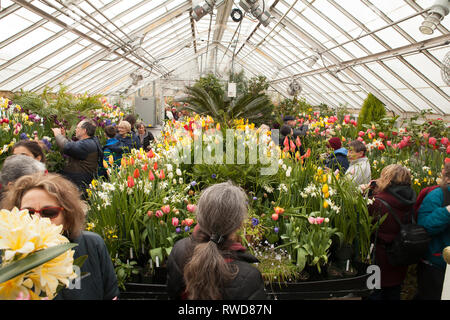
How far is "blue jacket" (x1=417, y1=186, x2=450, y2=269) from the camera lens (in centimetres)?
199

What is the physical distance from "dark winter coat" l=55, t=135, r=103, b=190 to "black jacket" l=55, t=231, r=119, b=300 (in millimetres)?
2065

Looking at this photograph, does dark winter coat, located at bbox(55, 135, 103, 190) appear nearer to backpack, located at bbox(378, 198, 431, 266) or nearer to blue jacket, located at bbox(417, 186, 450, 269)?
backpack, located at bbox(378, 198, 431, 266)

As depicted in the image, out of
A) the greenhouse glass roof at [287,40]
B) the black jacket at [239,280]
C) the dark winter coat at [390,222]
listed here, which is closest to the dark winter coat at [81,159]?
the greenhouse glass roof at [287,40]

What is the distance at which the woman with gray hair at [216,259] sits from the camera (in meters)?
1.01

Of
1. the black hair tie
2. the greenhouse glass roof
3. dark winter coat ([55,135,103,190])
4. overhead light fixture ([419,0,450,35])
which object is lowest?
the black hair tie

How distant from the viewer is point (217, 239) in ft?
3.55

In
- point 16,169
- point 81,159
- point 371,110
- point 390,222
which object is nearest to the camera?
point 16,169

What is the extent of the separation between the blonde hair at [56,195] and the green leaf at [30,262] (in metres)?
0.60

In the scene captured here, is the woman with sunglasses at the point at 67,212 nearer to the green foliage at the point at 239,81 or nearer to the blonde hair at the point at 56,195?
the blonde hair at the point at 56,195

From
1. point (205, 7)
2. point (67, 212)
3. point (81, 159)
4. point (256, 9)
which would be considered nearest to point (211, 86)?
point (205, 7)

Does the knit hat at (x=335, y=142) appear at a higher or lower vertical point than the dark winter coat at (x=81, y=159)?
higher

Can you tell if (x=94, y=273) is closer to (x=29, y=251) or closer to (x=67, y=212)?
(x=67, y=212)

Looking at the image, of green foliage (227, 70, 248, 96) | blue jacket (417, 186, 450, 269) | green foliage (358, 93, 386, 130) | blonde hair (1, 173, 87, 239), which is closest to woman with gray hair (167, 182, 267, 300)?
blonde hair (1, 173, 87, 239)

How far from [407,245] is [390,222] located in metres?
0.17
